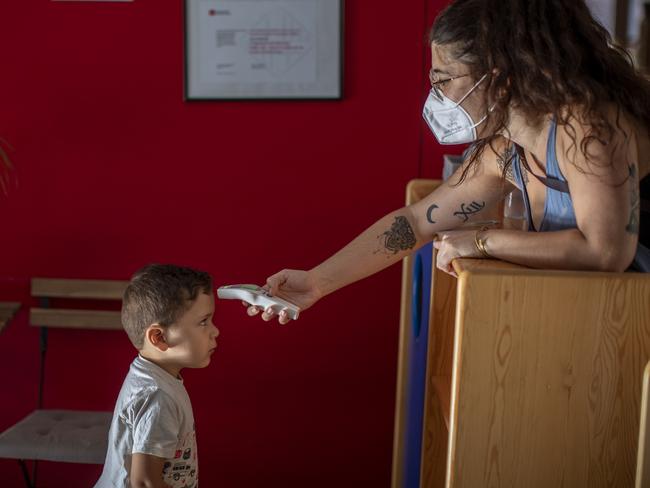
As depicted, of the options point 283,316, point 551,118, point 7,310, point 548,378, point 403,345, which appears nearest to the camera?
point 548,378

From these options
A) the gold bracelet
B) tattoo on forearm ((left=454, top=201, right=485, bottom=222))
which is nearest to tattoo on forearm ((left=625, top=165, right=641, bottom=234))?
the gold bracelet

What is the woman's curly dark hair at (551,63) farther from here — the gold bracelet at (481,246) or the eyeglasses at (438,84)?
the gold bracelet at (481,246)

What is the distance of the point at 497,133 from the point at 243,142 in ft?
3.97

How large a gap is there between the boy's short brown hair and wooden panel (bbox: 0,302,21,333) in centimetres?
97

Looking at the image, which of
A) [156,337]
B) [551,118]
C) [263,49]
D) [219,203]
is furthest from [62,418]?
[551,118]

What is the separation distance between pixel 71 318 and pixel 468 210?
4.73 ft

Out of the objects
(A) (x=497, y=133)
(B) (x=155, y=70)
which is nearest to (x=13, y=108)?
(B) (x=155, y=70)

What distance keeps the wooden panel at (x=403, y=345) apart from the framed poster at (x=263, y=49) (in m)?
0.53

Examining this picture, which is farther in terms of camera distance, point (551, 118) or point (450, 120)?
point (450, 120)

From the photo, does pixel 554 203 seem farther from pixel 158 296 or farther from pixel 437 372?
pixel 158 296

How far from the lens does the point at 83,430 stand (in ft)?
8.58

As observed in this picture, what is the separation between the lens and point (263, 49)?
282 centimetres

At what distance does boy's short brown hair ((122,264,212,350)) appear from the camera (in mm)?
1918

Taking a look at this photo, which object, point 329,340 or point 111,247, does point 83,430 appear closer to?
point 111,247
